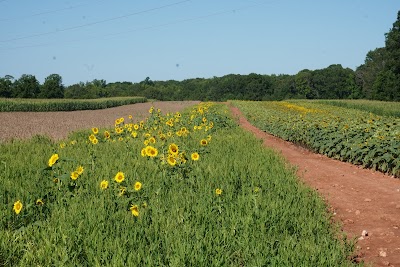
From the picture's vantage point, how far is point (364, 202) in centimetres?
628

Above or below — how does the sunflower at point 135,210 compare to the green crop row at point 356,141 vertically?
above

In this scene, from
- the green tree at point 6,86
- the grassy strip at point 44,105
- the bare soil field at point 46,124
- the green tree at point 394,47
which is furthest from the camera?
the green tree at point 6,86

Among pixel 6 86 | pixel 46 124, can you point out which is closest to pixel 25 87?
pixel 6 86

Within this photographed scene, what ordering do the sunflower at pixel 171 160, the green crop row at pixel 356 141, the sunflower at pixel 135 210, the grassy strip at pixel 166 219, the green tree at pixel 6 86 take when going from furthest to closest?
1. the green tree at pixel 6 86
2. the green crop row at pixel 356 141
3. the sunflower at pixel 171 160
4. the sunflower at pixel 135 210
5. the grassy strip at pixel 166 219

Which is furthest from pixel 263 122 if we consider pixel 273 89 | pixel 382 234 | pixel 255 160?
pixel 273 89

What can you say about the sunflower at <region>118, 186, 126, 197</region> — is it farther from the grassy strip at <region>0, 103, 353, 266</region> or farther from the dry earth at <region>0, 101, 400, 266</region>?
the dry earth at <region>0, 101, 400, 266</region>

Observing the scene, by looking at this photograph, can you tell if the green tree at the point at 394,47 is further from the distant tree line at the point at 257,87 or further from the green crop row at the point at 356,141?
the green crop row at the point at 356,141

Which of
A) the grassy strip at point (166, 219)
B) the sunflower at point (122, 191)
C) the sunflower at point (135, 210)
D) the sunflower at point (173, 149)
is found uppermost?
the sunflower at point (173, 149)

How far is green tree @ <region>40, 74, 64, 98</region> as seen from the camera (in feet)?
287

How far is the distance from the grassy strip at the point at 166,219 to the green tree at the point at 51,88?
3454 inches

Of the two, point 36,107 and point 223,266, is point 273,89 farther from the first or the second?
point 223,266

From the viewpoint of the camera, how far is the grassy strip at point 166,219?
123 inches

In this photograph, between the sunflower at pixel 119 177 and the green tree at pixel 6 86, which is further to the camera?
the green tree at pixel 6 86

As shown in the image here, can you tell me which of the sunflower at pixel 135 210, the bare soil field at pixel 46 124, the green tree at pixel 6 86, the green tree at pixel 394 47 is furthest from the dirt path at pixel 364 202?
the green tree at pixel 6 86
